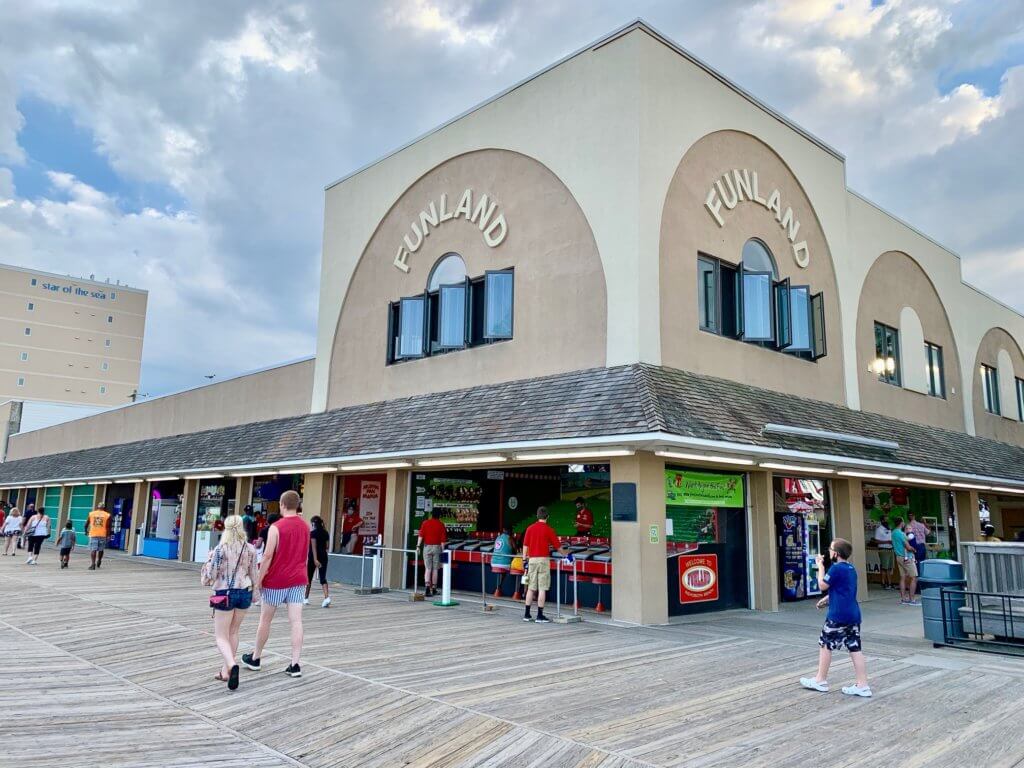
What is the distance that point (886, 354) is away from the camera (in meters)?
19.8

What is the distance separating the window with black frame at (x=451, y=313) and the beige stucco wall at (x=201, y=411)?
14.5 ft

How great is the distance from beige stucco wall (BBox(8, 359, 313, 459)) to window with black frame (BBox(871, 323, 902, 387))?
15.1 m

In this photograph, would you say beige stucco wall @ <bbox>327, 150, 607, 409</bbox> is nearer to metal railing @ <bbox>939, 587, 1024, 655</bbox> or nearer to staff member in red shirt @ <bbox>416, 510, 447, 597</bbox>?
staff member in red shirt @ <bbox>416, 510, 447, 597</bbox>

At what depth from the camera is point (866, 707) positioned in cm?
662

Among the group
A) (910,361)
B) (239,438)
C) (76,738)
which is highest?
(910,361)

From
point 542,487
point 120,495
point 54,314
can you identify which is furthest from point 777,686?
point 54,314

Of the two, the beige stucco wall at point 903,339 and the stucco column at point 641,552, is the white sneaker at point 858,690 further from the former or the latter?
the beige stucco wall at point 903,339

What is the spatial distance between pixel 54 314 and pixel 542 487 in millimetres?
74598

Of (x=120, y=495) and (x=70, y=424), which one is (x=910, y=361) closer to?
(x=120, y=495)

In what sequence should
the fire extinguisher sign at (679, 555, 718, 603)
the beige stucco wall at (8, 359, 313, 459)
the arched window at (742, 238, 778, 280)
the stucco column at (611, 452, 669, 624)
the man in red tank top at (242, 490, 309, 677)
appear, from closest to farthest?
the man in red tank top at (242, 490, 309, 677) → the stucco column at (611, 452, 669, 624) → the fire extinguisher sign at (679, 555, 718, 603) → the arched window at (742, 238, 778, 280) → the beige stucco wall at (8, 359, 313, 459)

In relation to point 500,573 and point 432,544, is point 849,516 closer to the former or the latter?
point 500,573

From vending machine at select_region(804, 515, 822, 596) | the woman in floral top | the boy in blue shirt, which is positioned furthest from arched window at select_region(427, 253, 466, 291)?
the boy in blue shirt

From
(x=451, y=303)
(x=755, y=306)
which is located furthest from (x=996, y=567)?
(x=451, y=303)

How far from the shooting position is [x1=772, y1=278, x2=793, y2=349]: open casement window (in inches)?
593
